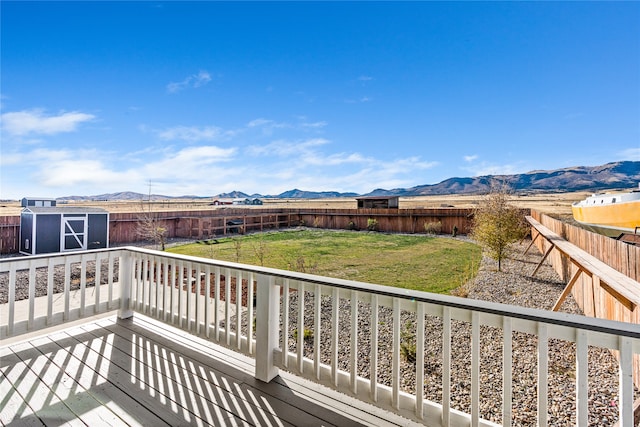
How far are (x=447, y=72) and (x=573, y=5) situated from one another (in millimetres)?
5749

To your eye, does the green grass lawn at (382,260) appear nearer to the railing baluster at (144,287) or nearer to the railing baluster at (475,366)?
the railing baluster at (144,287)

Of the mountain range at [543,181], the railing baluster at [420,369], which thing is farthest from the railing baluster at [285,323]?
the mountain range at [543,181]

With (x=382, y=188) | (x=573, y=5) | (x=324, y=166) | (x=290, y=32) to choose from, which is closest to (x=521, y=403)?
(x=573, y=5)

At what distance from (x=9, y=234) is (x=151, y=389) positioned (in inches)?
479

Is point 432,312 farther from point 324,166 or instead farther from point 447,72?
point 324,166

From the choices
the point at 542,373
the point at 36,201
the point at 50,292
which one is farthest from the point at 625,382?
the point at 36,201

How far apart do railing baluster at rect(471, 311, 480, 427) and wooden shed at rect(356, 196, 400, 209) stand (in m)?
18.1

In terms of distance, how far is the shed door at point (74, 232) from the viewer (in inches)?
393

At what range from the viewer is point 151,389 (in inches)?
79.0

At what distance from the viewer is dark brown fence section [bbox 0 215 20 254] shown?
9.85 m

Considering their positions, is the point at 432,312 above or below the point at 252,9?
below

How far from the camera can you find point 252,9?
24.7 ft

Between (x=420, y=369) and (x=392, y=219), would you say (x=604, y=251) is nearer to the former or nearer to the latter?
→ (x=420, y=369)

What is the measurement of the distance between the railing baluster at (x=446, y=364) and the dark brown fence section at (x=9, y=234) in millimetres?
13638
